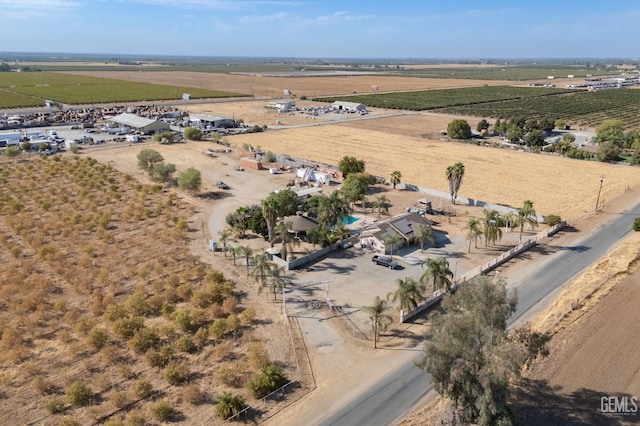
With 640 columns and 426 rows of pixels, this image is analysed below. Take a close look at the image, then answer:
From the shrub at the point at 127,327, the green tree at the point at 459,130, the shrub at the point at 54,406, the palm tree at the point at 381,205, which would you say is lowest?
the shrub at the point at 54,406

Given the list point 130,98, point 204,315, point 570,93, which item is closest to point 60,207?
point 204,315

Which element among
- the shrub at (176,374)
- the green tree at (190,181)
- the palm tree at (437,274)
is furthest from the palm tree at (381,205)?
the shrub at (176,374)

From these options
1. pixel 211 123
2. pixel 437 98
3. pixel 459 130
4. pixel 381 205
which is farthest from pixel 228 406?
pixel 437 98

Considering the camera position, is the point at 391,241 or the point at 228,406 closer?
the point at 228,406

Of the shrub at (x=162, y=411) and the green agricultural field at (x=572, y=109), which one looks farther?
the green agricultural field at (x=572, y=109)

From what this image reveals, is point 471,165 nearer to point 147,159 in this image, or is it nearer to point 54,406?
point 147,159

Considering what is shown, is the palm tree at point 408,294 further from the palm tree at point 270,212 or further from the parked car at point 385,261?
the palm tree at point 270,212
